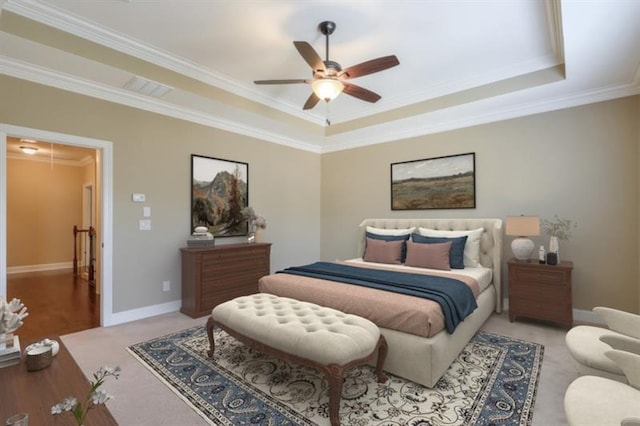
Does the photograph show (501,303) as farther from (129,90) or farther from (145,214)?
(129,90)

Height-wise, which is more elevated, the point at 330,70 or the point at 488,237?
the point at 330,70

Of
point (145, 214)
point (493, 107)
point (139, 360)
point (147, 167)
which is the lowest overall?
point (139, 360)

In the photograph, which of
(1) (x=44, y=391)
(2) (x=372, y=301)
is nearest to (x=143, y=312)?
(1) (x=44, y=391)

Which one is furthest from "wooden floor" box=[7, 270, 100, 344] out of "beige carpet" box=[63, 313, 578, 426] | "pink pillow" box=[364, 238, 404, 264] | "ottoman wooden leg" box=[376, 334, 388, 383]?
"pink pillow" box=[364, 238, 404, 264]

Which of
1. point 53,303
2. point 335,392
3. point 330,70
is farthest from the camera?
point 53,303

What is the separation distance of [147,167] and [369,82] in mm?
3190

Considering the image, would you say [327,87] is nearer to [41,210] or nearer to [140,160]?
[140,160]

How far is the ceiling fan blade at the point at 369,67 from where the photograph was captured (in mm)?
2668

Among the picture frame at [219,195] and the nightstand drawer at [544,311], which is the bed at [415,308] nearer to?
the nightstand drawer at [544,311]

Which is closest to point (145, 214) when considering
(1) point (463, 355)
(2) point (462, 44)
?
(1) point (463, 355)

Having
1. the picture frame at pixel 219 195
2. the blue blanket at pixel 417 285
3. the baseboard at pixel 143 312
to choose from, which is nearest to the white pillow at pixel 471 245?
the blue blanket at pixel 417 285

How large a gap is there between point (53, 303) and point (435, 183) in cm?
615

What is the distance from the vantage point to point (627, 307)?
11.4 feet

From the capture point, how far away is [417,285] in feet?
9.23
